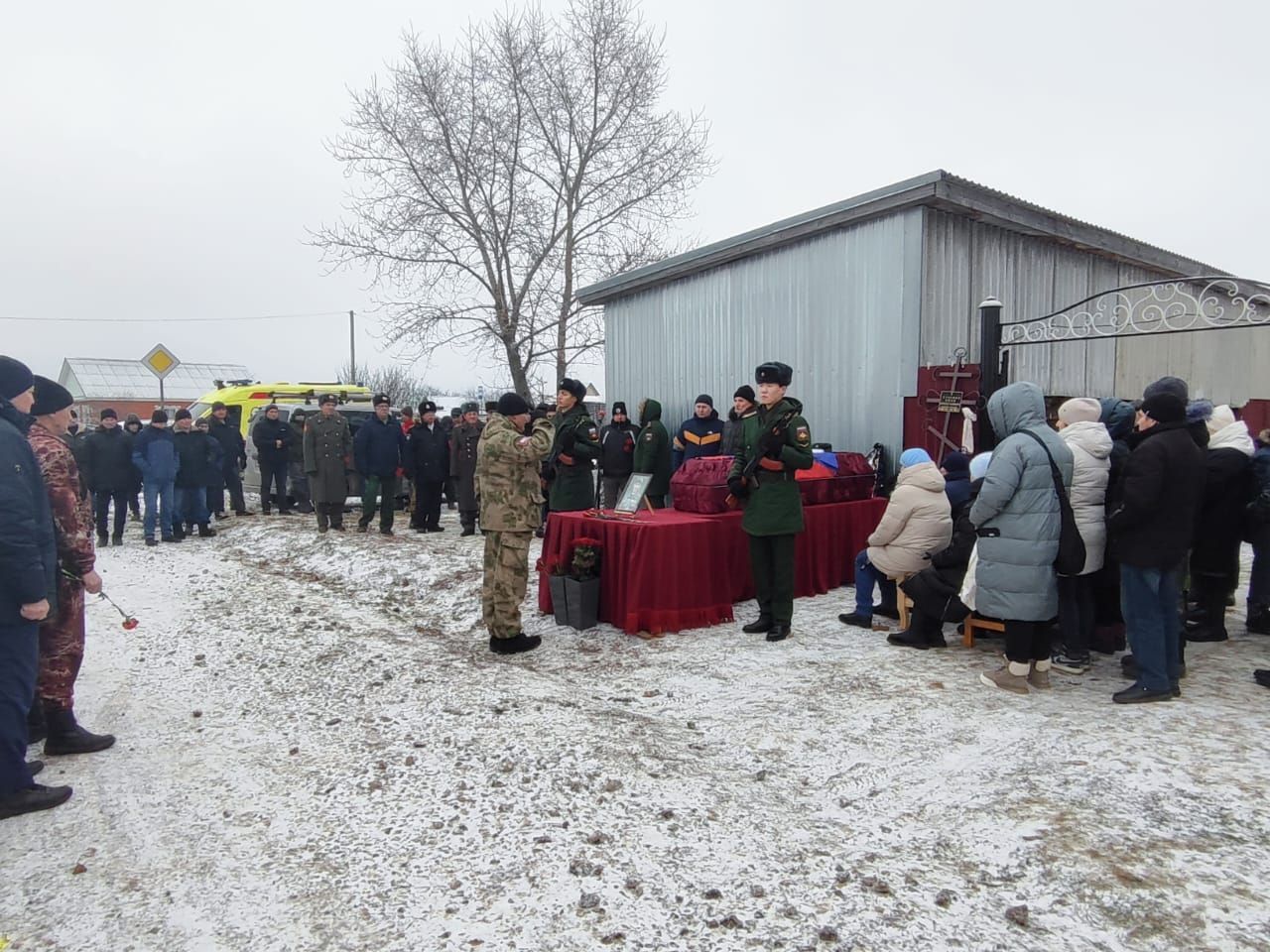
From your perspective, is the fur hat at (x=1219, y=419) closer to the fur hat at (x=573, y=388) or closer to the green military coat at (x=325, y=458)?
the fur hat at (x=573, y=388)

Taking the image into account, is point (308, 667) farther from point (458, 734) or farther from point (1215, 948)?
point (1215, 948)

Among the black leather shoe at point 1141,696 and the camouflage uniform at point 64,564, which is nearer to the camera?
the camouflage uniform at point 64,564

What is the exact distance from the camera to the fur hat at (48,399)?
4.09 meters

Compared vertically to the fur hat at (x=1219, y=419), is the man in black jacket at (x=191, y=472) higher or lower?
lower

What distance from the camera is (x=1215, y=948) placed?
8.07 ft

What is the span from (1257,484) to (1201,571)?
691 millimetres

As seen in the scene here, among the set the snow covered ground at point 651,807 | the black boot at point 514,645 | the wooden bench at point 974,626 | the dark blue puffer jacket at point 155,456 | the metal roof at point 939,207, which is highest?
the metal roof at point 939,207

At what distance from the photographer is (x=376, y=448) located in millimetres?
11008

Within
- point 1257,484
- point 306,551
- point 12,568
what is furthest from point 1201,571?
point 306,551

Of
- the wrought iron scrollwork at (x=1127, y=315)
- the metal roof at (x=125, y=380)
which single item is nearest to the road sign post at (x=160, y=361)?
the wrought iron scrollwork at (x=1127, y=315)

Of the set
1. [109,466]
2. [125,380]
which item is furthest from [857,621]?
[125,380]

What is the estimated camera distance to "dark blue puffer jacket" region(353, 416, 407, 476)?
1101cm

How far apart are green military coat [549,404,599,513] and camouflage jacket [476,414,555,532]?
1.41 m

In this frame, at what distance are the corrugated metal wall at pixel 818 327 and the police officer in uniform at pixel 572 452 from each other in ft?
11.4
